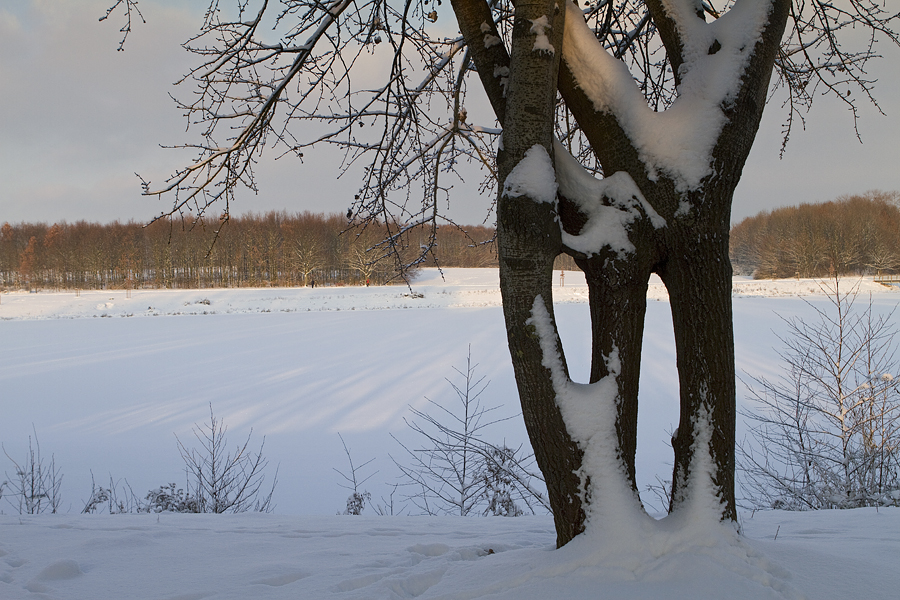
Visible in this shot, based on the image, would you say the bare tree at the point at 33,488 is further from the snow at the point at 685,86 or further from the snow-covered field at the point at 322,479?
the snow at the point at 685,86

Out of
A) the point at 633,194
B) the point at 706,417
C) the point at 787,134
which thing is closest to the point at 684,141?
the point at 633,194

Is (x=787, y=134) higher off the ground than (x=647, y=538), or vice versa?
(x=787, y=134)

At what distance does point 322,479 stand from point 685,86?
6.32m

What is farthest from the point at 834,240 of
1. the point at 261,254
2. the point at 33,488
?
the point at 33,488

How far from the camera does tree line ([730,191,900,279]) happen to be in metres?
48.0

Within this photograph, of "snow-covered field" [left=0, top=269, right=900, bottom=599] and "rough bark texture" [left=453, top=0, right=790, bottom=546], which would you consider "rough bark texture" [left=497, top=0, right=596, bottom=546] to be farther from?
"snow-covered field" [left=0, top=269, right=900, bottom=599]

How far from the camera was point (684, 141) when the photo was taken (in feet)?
6.75

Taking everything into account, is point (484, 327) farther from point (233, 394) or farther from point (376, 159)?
point (376, 159)

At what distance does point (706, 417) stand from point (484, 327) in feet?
58.1

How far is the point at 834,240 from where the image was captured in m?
47.1

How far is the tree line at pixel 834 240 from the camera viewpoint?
4800cm

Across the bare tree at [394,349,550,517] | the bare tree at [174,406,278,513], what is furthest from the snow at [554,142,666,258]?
the bare tree at [174,406,278,513]

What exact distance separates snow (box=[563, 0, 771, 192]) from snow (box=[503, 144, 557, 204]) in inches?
16.2

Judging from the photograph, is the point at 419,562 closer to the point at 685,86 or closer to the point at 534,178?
the point at 534,178
